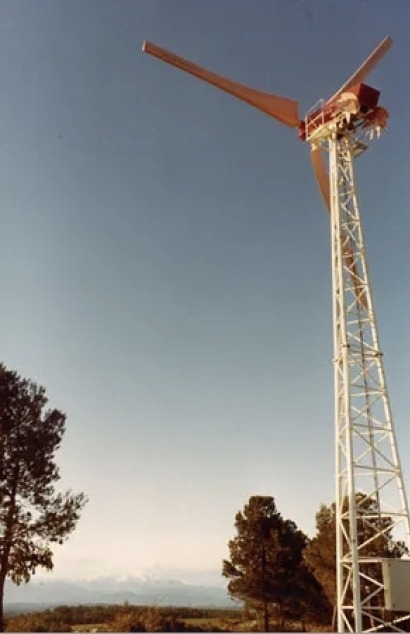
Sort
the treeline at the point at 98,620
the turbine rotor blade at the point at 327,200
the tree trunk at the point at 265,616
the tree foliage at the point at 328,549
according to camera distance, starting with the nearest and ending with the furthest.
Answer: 1. the turbine rotor blade at the point at 327,200
2. the treeline at the point at 98,620
3. the tree foliage at the point at 328,549
4. the tree trunk at the point at 265,616

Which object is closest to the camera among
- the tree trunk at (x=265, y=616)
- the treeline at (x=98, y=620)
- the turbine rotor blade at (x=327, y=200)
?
the turbine rotor blade at (x=327, y=200)

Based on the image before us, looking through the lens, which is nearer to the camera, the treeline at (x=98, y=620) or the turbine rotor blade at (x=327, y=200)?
the turbine rotor blade at (x=327, y=200)

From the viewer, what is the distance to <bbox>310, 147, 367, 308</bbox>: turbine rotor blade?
65.5 feet

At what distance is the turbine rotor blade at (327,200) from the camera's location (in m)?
20.0

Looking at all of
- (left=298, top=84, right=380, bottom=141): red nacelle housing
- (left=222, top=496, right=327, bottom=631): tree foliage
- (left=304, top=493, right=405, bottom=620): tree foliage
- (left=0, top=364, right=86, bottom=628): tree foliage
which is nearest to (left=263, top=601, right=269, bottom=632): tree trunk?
(left=222, top=496, right=327, bottom=631): tree foliage

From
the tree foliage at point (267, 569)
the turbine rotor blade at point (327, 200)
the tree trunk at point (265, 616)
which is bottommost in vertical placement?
the tree trunk at point (265, 616)

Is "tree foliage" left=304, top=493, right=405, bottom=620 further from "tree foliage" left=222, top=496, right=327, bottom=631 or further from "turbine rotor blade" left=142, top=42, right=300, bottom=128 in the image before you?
"turbine rotor blade" left=142, top=42, right=300, bottom=128

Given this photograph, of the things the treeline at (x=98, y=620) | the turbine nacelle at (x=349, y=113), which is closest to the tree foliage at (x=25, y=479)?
the treeline at (x=98, y=620)

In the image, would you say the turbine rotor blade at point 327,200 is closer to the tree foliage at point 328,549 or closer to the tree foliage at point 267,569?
the tree foliage at point 328,549

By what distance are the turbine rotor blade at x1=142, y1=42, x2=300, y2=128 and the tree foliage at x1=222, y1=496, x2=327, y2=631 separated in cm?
2919

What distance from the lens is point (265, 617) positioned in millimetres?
38031

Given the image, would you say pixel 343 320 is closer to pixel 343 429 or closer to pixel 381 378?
pixel 381 378

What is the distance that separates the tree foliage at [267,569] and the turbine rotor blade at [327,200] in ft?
84.8

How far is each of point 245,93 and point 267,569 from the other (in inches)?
1284
